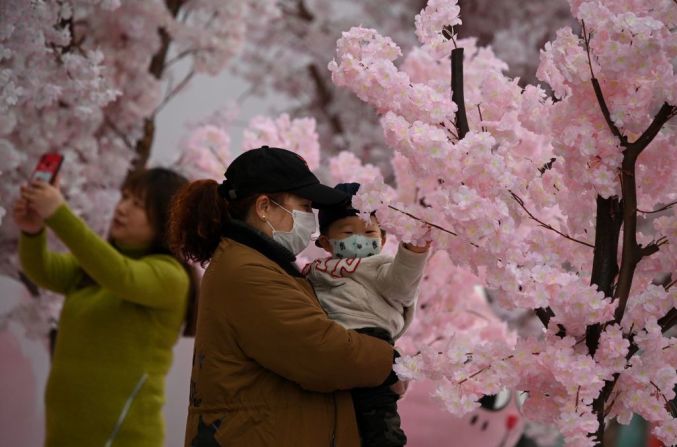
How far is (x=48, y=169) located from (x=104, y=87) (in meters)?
0.28

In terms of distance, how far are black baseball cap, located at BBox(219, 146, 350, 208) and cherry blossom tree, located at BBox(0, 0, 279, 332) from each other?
919 millimetres

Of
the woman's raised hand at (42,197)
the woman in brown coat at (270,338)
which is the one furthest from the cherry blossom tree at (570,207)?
the woman's raised hand at (42,197)

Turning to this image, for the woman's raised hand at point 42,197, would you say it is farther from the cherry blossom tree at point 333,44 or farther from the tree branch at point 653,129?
the cherry blossom tree at point 333,44

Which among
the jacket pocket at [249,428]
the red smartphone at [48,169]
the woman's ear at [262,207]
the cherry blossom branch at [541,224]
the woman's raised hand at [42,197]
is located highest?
the cherry blossom branch at [541,224]

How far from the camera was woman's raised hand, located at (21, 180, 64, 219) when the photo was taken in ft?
7.86

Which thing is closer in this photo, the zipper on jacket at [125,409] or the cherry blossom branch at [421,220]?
the cherry blossom branch at [421,220]

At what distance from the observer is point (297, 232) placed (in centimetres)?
173

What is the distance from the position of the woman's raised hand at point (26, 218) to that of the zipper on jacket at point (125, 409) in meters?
0.47

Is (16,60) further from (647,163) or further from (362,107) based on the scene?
(362,107)

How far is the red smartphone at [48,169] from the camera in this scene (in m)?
2.47

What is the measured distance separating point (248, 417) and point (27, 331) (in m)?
1.91

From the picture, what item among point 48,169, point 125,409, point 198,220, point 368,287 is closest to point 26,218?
point 48,169

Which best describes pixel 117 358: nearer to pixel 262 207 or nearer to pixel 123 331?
pixel 123 331

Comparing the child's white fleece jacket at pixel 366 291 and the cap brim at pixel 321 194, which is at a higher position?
the cap brim at pixel 321 194
